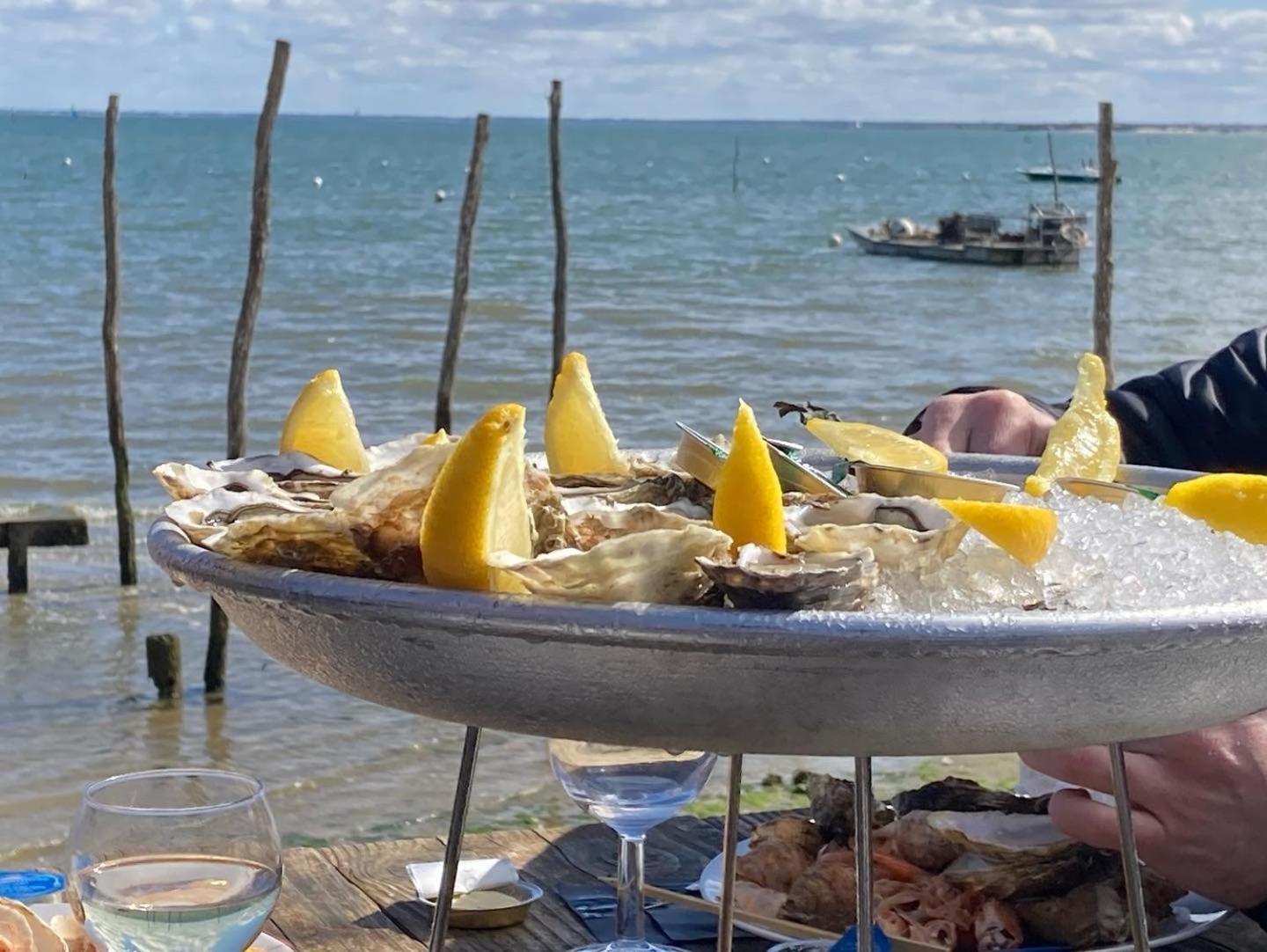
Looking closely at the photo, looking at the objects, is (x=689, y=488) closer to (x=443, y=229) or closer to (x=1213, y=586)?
(x=1213, y=586)

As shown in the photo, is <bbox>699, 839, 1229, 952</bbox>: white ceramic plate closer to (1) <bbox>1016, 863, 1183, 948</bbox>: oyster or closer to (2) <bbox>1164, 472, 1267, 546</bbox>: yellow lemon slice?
(1) <bbox>1016, 863, 1183, 948</bbox>: oyster

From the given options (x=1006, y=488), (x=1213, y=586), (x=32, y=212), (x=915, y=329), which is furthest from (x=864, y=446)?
(x=32, y=212)

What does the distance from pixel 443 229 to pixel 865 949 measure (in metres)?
40.5

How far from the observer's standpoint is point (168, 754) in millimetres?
7578

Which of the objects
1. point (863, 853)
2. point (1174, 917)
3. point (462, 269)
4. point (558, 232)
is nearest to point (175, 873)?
point (863, 853)

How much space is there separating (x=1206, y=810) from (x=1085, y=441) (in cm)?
79

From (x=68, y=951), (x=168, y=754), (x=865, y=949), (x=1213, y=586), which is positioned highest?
(x=1213, y=586)

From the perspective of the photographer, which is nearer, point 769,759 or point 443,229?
point 769,759

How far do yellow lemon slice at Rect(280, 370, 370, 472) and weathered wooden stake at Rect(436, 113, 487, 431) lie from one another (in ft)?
31.3

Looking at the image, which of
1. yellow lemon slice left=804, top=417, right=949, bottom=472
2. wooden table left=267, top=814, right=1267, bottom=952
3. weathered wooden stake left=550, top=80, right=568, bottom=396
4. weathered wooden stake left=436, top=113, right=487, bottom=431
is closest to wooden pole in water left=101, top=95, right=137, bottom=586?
weathered wooden stake left=436, top=113, right=487, bottom=431

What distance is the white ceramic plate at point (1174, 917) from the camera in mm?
1750

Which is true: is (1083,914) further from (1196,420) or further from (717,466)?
(1196,420)

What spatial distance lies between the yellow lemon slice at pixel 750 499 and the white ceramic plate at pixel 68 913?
27.6 inches

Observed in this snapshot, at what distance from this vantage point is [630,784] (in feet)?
5.41
